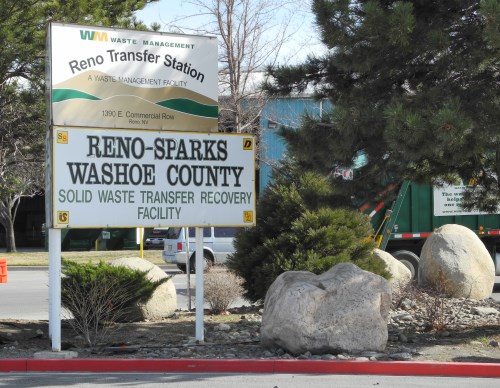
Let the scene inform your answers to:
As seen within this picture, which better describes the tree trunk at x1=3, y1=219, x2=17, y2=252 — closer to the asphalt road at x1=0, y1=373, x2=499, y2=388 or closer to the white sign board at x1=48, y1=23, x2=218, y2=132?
the white sign board at x1=48, y1=23, x2=218, y2=132

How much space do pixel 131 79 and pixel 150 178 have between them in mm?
1360

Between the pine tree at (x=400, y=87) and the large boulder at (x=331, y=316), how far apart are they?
1.69 metres

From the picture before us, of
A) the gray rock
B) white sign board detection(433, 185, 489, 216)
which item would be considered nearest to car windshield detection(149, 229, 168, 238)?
white sign board detection(433, 185, 489, 216)

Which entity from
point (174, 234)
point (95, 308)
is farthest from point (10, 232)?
point (95, 308)

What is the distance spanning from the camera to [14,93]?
14047 millimetres

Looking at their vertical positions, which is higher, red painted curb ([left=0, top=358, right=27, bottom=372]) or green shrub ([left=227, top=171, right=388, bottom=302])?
green shrub ([left=227, top=171, right=388, bottom=302])

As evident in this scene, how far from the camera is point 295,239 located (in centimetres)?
1346

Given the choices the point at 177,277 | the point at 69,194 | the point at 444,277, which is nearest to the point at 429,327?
the point at 444,277

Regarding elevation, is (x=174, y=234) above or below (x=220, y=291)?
above

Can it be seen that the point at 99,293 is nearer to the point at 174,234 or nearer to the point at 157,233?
→ the point at 174,234

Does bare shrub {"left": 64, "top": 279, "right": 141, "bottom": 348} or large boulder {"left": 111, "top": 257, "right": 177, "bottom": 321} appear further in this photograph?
large boulder {"left": 111, "top": 257, "right": 177, "bottom": 321}

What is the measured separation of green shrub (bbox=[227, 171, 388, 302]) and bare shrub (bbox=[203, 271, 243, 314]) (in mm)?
206

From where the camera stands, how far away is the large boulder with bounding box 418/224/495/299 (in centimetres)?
1602

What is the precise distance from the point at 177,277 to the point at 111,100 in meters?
14.3
